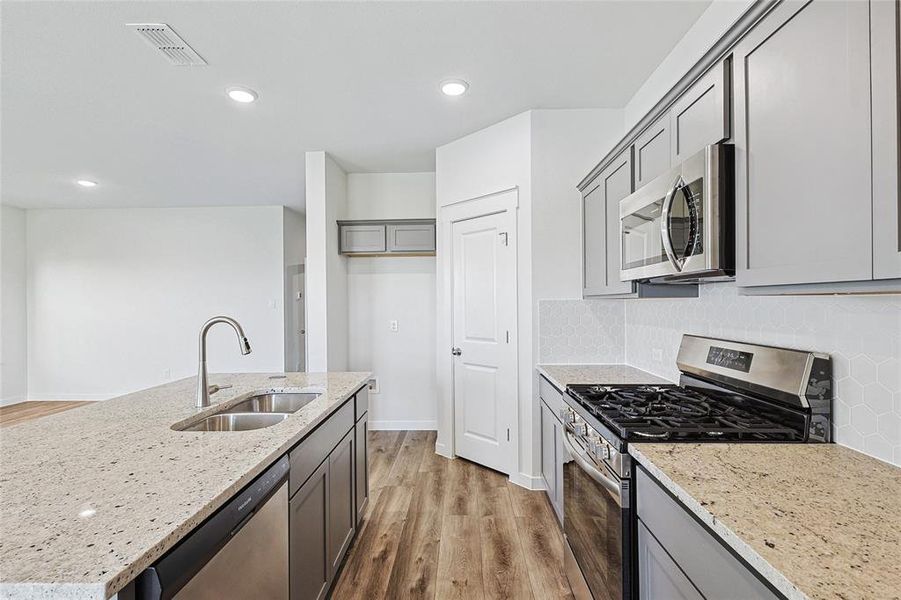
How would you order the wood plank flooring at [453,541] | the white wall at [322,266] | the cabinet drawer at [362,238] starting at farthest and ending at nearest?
the cabinet drawer at [362,238] < the white wall at [322,266] < the wood plank flooring at [453,541]

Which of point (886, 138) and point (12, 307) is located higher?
point (886, 138)

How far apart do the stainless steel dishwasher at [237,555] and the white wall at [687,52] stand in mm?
2007

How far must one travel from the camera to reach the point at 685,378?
84.6 inches

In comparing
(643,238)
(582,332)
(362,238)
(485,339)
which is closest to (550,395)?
(582,332)

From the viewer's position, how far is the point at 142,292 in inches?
247

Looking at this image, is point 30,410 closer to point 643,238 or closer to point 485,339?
point 485,339

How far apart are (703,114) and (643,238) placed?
1.81ft

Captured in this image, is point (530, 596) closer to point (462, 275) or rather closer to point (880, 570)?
point (880, 570)

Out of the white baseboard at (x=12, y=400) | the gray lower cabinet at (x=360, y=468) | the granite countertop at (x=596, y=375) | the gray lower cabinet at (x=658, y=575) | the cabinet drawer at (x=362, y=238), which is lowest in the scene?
the white baseboard at (x=12, y=400)

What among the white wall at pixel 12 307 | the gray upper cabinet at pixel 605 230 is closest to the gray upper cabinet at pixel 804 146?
the gray upper cabinet at pixel 605 230

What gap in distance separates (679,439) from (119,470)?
1580 mm

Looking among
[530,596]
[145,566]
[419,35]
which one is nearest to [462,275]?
[419,35]

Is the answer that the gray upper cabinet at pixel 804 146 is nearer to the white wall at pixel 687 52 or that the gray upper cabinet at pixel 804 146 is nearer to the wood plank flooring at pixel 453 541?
the white wall at pixel 687 52

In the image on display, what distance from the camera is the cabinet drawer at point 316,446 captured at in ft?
5.08
